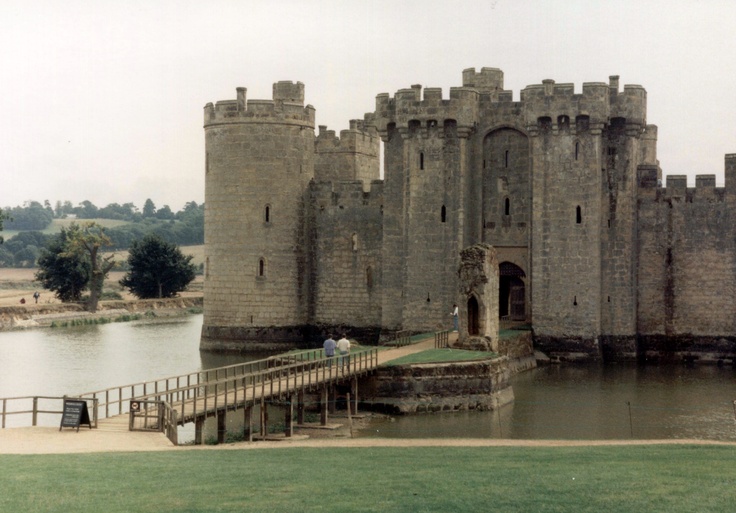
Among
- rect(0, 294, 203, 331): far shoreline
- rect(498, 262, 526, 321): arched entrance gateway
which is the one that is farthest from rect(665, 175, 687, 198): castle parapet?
rect(0, 294, 203, 331): far shoreline

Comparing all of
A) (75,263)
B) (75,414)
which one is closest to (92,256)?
(75,263)

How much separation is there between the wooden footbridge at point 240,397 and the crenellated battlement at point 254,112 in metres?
13.5

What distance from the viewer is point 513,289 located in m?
47.6

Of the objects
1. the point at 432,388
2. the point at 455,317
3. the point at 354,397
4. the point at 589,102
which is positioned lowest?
the point at 354,397

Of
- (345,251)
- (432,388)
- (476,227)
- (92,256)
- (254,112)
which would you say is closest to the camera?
(432,388)

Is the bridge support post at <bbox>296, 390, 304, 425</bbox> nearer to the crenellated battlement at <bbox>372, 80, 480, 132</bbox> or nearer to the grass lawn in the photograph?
the grass lawn

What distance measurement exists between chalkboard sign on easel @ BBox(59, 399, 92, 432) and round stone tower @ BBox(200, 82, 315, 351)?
23.8 m

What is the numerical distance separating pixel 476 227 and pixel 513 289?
3.17 m

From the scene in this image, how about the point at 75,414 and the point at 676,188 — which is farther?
the point at 676,188

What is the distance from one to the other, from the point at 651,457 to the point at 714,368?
78.0ft

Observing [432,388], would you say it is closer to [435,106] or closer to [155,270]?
[435,106]

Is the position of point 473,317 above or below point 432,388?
above

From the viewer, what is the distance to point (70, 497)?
49.9ft

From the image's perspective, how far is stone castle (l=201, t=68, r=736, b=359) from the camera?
44094mm
